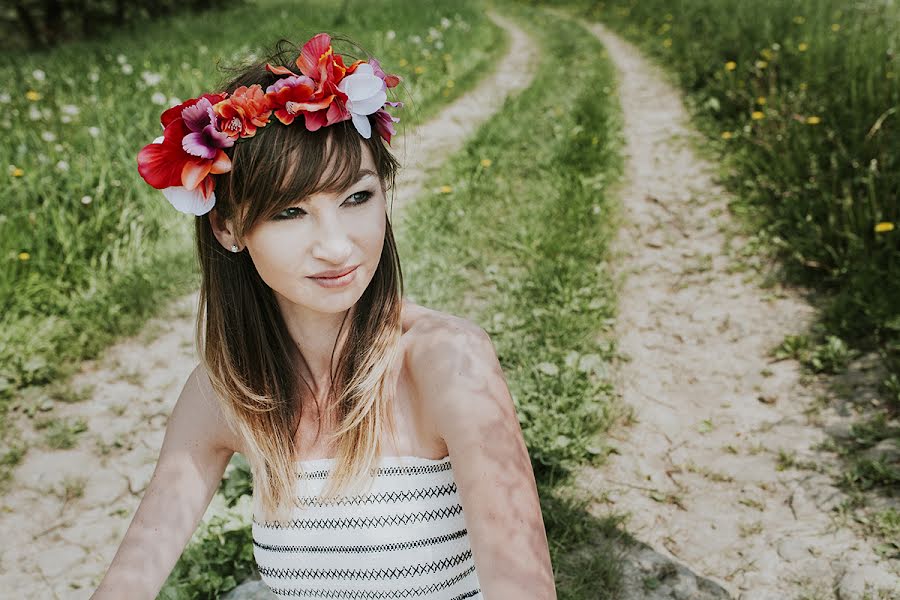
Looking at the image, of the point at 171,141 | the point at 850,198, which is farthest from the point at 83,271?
the point at 850,198

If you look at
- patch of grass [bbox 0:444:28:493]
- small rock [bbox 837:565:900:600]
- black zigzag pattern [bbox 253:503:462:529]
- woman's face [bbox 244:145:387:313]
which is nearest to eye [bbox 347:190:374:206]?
woman's face [bbox 244:145:387:313]

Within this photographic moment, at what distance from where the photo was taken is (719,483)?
2.87 m

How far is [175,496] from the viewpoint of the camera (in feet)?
5.57

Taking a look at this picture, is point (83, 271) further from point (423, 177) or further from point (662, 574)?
point (662, 574)

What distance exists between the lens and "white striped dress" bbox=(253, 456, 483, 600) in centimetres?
158

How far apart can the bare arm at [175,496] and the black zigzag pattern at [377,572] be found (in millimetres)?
234

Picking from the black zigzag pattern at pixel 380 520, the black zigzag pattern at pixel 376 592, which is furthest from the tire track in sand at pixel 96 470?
the black zigzag pattern at pixel 380 520

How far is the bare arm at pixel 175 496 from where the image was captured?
1.61 metres

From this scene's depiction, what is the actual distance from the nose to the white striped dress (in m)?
0.41

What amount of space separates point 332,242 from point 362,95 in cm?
27

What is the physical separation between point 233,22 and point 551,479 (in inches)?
462

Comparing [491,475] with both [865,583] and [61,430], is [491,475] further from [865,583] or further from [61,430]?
[61,430]

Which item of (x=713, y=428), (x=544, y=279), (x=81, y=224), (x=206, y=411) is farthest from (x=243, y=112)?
(x=81, y=224)

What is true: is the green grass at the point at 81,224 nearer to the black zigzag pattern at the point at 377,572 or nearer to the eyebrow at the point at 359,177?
the eyebrow at the point at 359,177
